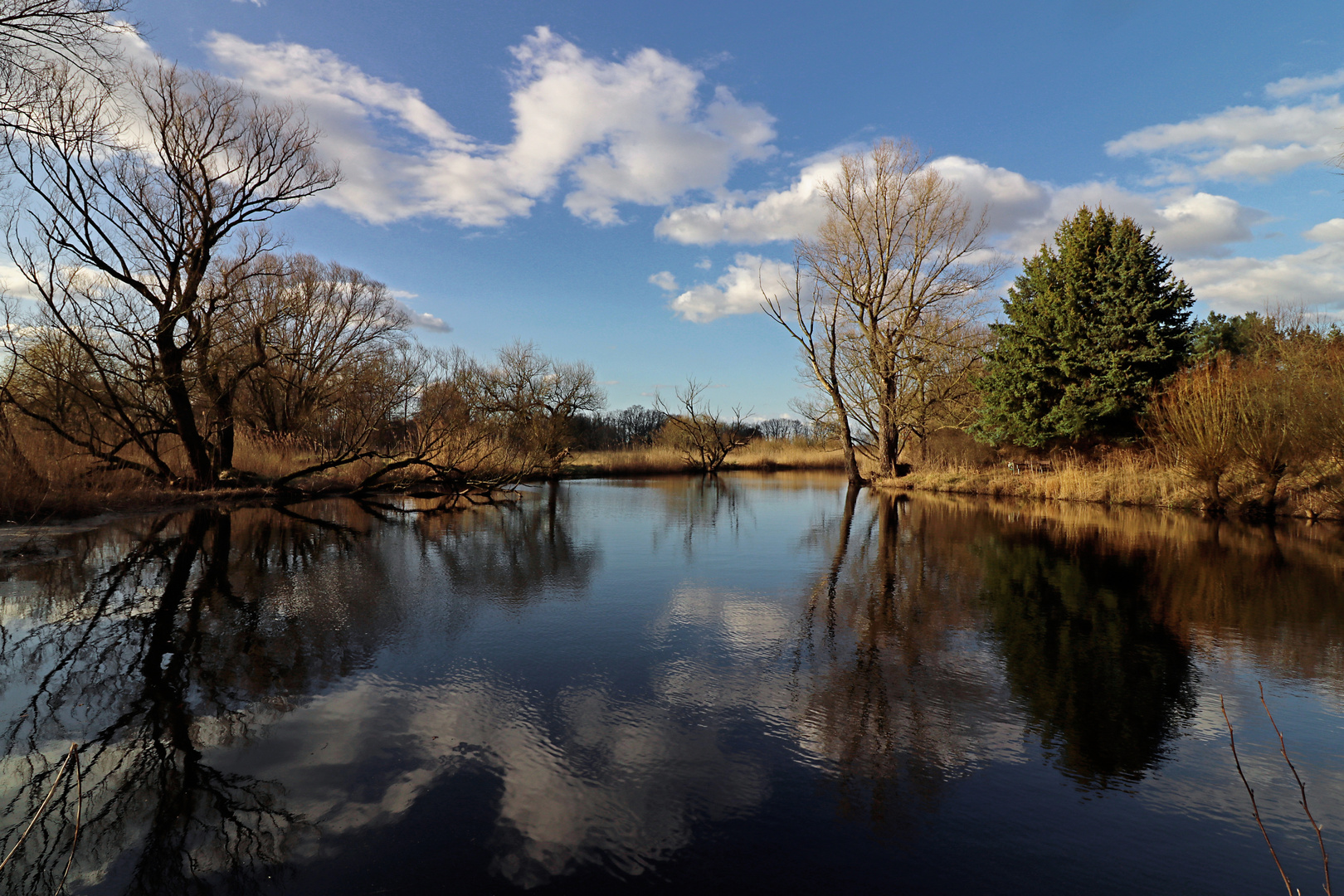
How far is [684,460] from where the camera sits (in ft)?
125

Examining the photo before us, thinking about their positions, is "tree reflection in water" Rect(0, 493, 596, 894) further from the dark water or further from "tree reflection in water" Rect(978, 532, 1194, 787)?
"tree reflection in water" Rect(978, 532, 1194, 787)

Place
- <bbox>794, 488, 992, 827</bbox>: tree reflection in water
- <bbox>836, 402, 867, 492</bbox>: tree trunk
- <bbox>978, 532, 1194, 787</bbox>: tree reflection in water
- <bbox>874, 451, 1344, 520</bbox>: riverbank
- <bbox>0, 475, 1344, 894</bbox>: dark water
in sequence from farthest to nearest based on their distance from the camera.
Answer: <bbox>836, 402, 867, 492</bbox>: tree trunk < <bbox>874, 451, 1344, 520</bbox>: riverbank < <bbox>978, 532, 1194, 787</bbox>: tree reflection in water < <bbox>794, 488, 992, 827</bbox>: tree reflection in water < <bbox>0, 475, 1344, 894</bbox>: dark water

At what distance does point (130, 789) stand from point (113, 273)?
14.5m

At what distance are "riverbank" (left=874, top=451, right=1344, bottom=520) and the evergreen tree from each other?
131 centimetres

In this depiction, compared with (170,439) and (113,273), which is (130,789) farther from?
(170,439)

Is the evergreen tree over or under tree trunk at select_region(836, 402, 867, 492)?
over

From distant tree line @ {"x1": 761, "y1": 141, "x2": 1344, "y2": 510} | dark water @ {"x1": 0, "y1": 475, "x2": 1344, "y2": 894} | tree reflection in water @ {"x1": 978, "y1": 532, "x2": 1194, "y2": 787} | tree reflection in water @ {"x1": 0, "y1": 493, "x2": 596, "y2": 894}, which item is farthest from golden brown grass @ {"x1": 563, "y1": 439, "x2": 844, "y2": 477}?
tree reflection in water @ {"x1": 978, "y1": 532, "x2": 1194, "y2": 787}

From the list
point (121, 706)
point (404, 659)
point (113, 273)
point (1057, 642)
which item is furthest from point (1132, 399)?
point (113, 273)

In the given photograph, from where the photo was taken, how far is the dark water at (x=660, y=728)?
2496 mm

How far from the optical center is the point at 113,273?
13320 mm

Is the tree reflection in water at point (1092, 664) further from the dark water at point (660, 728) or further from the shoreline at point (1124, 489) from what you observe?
the shoreline at point (1124, 489)

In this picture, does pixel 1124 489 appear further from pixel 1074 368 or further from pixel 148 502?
pixel 148 502

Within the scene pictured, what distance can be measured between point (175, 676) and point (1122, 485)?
1981 centimetres

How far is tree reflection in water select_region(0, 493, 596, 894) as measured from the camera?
252 centimetres
